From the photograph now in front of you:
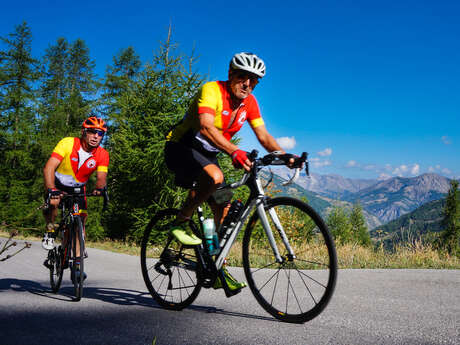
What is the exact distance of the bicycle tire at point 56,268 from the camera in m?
4.21

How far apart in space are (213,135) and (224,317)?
1485 millimetres

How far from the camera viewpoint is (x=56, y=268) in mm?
4348

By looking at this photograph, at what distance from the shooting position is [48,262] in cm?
464

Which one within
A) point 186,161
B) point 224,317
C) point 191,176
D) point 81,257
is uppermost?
point 186,161

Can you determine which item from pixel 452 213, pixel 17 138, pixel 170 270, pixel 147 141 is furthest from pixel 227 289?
pixel 452 213

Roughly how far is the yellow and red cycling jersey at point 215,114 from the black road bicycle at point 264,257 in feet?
1.82

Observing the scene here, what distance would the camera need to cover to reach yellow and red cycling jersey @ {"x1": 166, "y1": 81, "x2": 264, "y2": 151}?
3.11m

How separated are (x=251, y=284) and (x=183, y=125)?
5.07 ft

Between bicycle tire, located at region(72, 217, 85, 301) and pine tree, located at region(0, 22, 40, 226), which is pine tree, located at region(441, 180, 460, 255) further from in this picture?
bicycle tire, located at region(72, 217, 85, 301)

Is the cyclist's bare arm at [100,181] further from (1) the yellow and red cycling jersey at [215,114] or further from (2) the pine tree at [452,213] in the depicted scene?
(2) the pine tree at [452,213]

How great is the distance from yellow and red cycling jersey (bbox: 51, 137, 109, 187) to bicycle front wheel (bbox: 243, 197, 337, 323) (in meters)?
2.30

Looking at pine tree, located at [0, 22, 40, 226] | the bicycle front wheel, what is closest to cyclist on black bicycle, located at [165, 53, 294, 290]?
the bicycle front wheel

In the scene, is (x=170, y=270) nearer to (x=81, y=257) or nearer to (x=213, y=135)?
(x=81, y=257)

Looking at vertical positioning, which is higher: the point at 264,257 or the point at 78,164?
the point at 78,164
